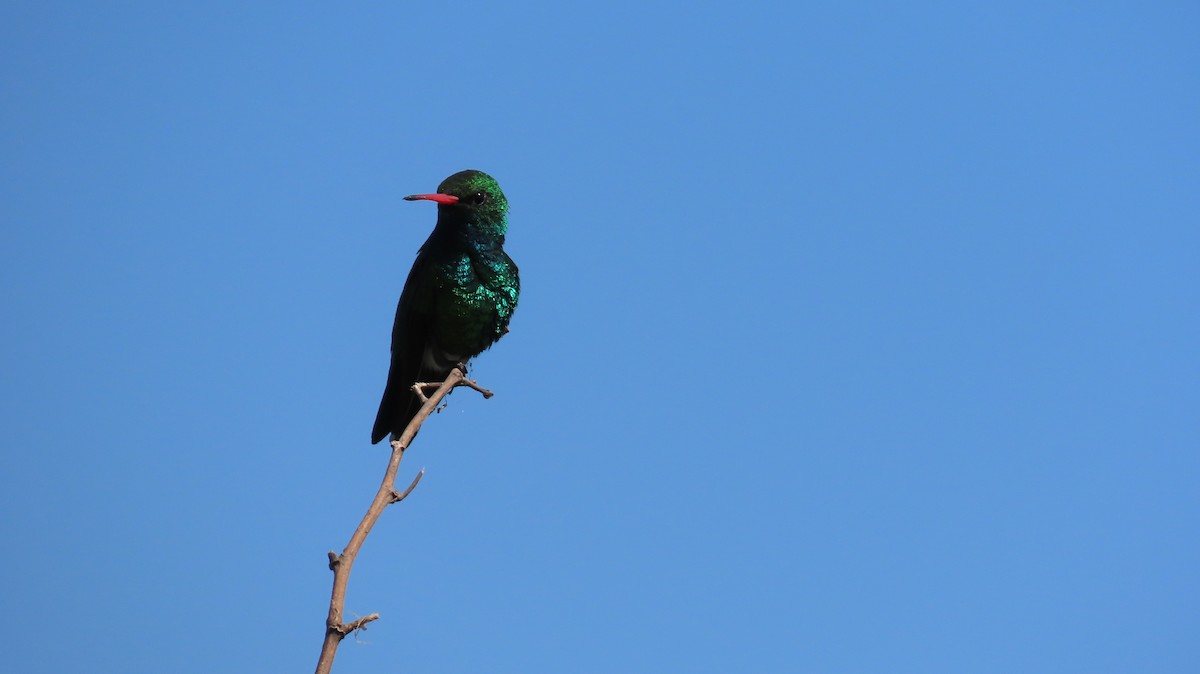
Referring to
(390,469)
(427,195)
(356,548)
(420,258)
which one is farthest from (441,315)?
(356,548)

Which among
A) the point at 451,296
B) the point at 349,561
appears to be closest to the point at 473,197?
the point at 451,296

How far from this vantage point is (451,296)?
29.0 feet

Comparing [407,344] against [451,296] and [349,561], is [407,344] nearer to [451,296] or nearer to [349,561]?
[451,296]

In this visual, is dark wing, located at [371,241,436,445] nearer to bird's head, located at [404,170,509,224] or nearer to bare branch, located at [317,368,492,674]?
bird's head, located at [404,170,509,224]

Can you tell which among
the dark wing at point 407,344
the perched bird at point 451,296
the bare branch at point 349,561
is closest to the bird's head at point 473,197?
the perched bird at point 451,296

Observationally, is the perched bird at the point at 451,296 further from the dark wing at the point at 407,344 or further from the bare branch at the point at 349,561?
the bare branch at the point at 349,561

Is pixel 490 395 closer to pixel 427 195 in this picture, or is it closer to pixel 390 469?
pixel 427 195

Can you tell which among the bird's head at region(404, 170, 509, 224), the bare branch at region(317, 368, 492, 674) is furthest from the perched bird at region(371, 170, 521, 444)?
the bare branch at region(317, 368, 492, 674)

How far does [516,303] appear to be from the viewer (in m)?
9.31

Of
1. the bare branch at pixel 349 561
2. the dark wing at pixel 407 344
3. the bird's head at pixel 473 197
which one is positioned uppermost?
the bird's head at pixel 473 197

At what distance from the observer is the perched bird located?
887 cm

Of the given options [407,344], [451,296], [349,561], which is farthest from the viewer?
[407,344]

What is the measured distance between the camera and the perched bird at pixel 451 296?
8.87 metres

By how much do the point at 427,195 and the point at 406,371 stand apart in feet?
6.62
